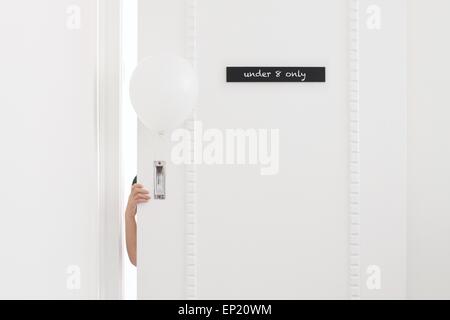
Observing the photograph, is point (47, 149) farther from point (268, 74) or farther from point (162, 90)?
point (268, 74)

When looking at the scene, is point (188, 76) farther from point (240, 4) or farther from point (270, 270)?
point (270, 270)

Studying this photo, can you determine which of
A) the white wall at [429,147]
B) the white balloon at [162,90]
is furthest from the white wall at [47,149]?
the white wall at [429,147]

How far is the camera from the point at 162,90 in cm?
184

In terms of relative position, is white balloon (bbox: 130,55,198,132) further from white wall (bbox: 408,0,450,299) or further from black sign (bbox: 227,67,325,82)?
white wall (bbox: 408,0,450,299)

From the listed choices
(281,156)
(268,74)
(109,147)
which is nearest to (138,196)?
(109,147)

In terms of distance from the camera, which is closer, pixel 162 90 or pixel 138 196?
pixel 162 90

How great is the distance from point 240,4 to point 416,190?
1012 millimetres

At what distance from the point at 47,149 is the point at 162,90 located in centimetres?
51

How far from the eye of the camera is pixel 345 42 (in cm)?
211

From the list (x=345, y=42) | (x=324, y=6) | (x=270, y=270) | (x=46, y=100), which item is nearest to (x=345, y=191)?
(x=270, y=270)

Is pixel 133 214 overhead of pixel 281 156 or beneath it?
beneath

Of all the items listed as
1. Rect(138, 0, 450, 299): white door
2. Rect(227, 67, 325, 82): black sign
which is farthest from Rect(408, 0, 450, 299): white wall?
Rect(227, 67, 325, 82): black sign

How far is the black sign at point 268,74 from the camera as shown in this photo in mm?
2078

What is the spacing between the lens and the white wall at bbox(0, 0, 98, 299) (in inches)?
43.4
